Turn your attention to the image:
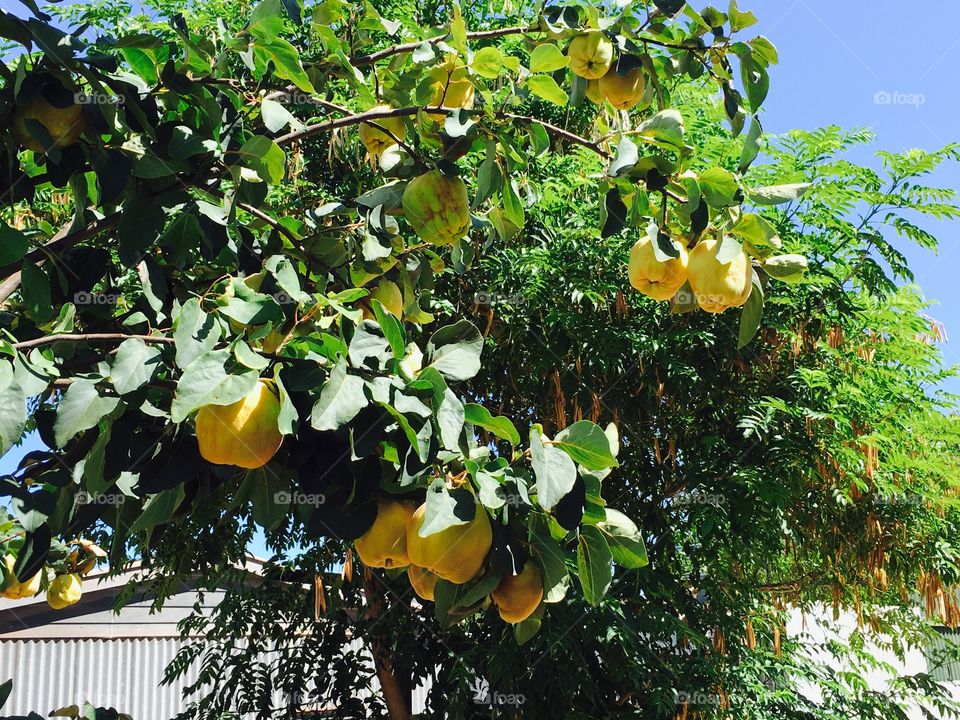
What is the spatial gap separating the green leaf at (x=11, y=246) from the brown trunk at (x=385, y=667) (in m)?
3.26

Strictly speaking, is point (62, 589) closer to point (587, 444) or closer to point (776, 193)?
point (587, 444)

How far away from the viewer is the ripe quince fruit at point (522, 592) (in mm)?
1000

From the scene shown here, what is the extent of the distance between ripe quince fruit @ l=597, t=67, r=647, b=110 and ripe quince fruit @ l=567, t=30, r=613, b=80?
0.03 m

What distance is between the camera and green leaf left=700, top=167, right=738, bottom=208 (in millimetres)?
1156

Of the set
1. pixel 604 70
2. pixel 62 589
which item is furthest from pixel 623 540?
pixel 62 589

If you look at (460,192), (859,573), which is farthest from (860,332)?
(460,192)

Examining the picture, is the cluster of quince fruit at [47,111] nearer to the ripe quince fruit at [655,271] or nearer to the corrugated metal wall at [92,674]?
the ripe quince fruit at [655,271]

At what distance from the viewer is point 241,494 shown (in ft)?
3.53

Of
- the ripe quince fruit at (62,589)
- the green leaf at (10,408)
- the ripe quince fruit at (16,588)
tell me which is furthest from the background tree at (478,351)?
the ripe quince fruit at (62,589)

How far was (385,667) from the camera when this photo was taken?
13.9 feet

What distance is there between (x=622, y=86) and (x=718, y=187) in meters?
0.28

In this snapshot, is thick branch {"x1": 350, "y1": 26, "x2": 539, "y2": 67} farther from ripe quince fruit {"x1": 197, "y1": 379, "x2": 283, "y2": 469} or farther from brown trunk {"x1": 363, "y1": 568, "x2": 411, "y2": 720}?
brown trunk {"x1": 363, "y1": 568, "x2": 411, "y2": 720}

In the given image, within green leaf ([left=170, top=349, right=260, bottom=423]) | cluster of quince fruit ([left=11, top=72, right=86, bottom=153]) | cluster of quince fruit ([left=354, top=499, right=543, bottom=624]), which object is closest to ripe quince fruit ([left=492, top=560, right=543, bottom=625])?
cluster of quince fruit ([left=354, top=499, right=543, bottom=624])

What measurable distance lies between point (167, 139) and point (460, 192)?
42 cm
